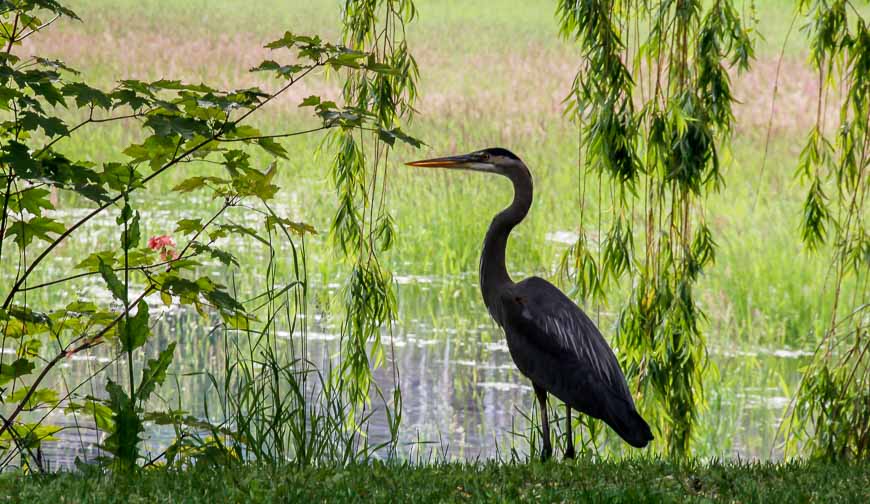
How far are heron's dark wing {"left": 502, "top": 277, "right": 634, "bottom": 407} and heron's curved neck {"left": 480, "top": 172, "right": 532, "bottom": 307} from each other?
13 centimetres

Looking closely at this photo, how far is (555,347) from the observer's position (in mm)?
4957

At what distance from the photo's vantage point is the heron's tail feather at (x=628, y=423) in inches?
187

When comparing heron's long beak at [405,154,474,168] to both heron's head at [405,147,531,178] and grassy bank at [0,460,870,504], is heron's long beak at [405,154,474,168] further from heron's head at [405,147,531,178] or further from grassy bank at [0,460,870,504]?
grassy bank at [0,460,870,504]

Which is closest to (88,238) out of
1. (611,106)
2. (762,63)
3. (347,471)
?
(611,106)

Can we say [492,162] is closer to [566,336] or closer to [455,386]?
[566,336]

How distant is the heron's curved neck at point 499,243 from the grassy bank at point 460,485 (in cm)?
131

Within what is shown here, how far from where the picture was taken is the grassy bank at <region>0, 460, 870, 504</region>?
346 centimetres

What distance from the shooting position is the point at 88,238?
11445 millimetres

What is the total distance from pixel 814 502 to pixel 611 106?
2.40m

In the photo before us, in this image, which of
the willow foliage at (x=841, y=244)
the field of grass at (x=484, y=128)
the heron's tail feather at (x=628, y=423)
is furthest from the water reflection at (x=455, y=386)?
the heron's tail feather at (x=628, y=423)

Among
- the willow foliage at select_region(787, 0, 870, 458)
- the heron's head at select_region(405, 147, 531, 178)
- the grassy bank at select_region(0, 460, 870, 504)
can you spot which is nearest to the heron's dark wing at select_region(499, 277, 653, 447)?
the heron's head at select_region(405, 147, 531, 178)

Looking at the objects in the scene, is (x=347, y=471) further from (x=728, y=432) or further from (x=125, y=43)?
(x=125, y=43)

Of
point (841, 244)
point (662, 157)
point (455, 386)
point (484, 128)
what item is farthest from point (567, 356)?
point (484, 128)

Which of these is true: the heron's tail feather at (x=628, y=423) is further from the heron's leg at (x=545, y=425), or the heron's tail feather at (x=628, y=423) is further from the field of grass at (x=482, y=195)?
the field of grass at (x=482, y=195)
